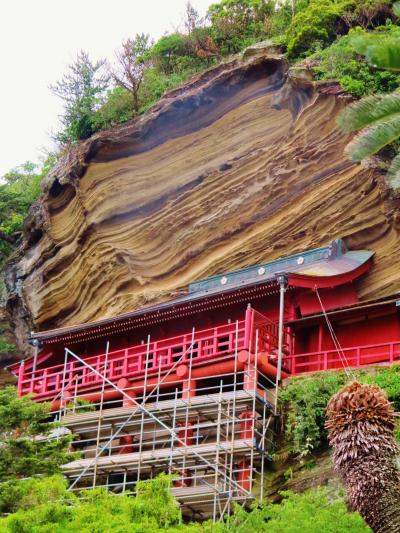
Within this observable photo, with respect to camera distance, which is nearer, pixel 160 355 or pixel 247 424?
pixel 247 424

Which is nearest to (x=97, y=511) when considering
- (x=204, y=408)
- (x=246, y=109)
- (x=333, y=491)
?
(x=333, y=491)

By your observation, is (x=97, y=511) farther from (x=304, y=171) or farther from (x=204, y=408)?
(x=304, y=171)

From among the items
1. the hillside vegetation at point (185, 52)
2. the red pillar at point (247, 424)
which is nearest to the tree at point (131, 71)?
the hillside vegetation at point (185, 52)

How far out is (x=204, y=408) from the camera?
26.6 meters

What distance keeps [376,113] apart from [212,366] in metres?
11.2

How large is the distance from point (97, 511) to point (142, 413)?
8188mm

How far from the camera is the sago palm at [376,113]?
61.5 feet

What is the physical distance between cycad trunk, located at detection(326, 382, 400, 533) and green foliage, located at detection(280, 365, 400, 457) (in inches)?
347

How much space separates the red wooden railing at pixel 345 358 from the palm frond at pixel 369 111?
889 cm

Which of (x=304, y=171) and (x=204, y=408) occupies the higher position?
(x=304, y=171)

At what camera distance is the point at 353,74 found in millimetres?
33500

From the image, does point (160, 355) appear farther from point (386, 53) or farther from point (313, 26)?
point (386, 53)

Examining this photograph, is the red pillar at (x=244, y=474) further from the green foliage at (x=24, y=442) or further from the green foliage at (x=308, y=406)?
the green foliage at (x=24, y=442)

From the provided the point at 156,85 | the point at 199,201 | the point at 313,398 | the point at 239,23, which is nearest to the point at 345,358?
the point at 313,398
